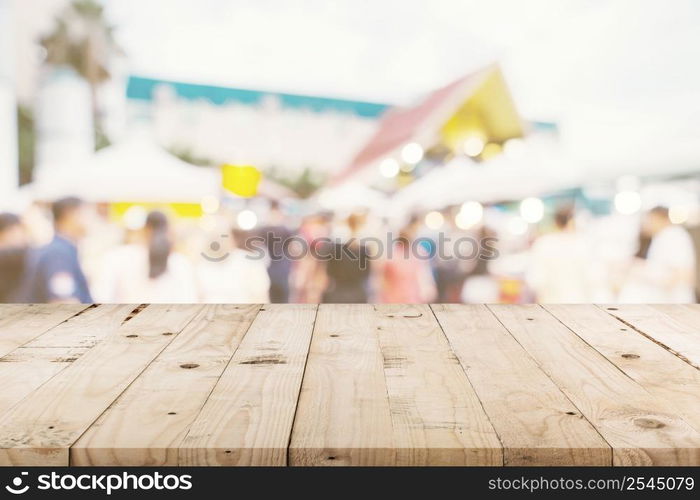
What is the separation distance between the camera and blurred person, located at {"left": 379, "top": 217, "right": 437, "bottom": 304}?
10.8 ft

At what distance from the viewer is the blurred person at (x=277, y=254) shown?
10.8ft


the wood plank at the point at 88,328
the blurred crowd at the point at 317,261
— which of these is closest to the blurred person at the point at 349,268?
the blurred crowd at the point at 317,261

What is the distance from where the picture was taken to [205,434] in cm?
149

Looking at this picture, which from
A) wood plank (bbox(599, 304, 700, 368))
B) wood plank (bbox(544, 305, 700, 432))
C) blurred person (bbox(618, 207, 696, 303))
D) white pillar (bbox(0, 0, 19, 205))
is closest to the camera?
wood plank (bbox(544, 305, 700, 432))

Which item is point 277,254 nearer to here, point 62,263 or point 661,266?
point 62,263

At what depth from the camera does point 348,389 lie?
1808mm

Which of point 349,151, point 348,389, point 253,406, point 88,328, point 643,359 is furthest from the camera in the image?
point 349,151

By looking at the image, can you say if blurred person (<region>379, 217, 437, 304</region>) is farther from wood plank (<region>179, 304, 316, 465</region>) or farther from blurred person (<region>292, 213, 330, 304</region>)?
wood plank (<region>179, 304, 316, 465</region>)

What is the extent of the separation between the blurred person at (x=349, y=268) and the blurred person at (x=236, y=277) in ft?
0.85

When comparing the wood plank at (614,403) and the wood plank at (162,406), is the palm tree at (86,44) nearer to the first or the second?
the wood plank at (162,406)

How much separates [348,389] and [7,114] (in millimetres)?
2062

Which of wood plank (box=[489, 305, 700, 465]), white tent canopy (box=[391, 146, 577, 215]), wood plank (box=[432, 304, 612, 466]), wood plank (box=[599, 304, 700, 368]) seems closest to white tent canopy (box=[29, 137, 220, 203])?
white tent canopy (box=[391, 146, 577, 215])
